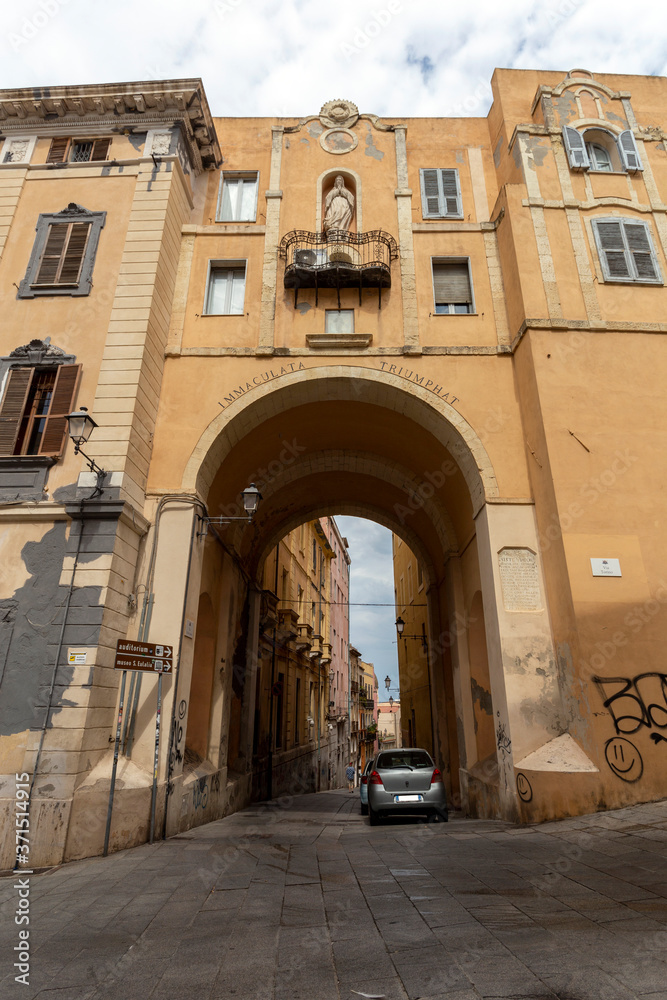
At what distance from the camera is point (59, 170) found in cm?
1241

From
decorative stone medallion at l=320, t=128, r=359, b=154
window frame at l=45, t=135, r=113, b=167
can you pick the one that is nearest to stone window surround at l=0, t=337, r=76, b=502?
window frame at l=45, t=135, r=113, b=167

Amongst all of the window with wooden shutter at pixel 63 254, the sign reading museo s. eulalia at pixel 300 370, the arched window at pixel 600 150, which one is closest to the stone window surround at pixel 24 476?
the sign reading museo s. eulalia at pixel 300 370

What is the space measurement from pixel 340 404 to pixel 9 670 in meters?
8.34

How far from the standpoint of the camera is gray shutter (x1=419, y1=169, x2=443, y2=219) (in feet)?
44.1

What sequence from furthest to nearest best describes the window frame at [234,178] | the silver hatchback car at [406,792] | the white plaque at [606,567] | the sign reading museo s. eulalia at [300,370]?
the window frame at [234,178]
the sign reading museo s. eulalia at [300,370]
the silver hatchback car at [406,792]
the white plaque at [606,567]

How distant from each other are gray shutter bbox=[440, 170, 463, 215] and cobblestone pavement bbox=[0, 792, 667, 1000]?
1266 cm

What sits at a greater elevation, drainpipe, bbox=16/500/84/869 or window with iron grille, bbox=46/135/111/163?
window with iron grille, bbox=46/135/111/163

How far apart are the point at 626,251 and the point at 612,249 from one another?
0.28 m

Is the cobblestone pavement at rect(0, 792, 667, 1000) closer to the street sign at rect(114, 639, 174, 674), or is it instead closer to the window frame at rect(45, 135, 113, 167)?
the street sign at rect(114, 639, 174, 674)

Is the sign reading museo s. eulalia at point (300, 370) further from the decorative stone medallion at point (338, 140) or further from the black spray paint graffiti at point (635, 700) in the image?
the decorative stone medallion at point (338, 140)

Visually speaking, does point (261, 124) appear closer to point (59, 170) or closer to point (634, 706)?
point (59, 170)

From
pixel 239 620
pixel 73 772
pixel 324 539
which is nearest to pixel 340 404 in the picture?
pixel 239 620

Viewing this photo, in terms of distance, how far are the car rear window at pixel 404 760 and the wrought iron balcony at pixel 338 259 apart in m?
9.23

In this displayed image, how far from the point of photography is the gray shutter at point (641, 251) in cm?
1168
